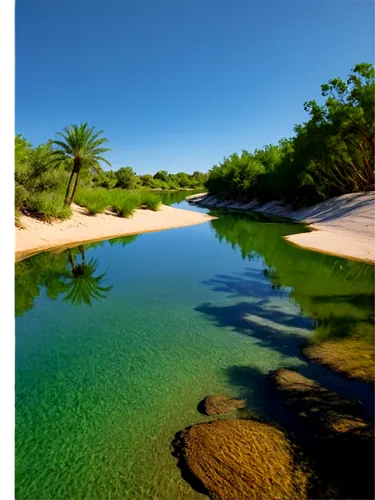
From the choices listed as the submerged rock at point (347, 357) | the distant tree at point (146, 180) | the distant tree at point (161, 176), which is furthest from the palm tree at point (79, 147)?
the distant tree at point (161, 176)

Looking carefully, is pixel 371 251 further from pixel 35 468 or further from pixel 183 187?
pixel 183 187

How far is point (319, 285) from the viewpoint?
1341 centimetres

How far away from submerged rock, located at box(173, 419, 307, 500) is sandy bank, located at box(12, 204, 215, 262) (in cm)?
1097

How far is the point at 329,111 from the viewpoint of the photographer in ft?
106

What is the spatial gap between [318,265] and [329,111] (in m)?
22.8

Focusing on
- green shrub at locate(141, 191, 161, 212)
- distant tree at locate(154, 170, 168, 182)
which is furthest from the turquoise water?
distant tree at locate(154, 170, 168, 182)

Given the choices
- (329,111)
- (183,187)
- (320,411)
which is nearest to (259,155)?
(329,111)

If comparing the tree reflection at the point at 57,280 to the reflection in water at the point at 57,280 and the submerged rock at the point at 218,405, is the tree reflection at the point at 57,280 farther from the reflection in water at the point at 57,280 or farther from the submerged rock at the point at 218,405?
the submerged rock at the point at 218,405

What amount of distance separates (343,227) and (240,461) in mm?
23816

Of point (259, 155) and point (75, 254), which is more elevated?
point (259, 155)

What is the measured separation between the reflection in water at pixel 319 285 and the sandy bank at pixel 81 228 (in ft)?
33.9

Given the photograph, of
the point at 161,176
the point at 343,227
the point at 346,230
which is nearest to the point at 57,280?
the point at 346,230

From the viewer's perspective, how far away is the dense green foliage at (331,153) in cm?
2905

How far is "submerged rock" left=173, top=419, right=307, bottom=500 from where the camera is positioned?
4.12 m
